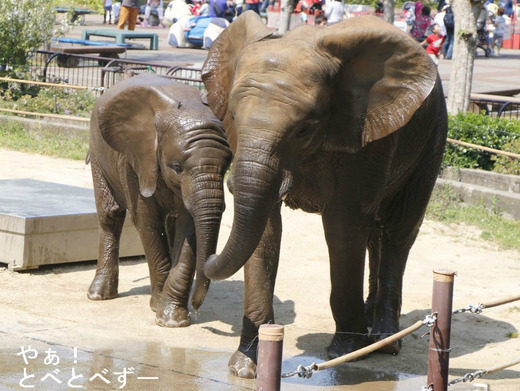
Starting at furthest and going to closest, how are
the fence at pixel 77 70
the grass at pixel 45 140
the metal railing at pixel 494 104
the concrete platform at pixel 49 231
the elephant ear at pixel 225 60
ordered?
the fence at pixel 77 70 < the metal railing at pixel 494 104 < the grass at pixel 45 140 < the concrete platform at pixel 49 231 < the elephant ear at pixel 225 60

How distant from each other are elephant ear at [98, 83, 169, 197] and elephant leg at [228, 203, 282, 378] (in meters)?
1.22

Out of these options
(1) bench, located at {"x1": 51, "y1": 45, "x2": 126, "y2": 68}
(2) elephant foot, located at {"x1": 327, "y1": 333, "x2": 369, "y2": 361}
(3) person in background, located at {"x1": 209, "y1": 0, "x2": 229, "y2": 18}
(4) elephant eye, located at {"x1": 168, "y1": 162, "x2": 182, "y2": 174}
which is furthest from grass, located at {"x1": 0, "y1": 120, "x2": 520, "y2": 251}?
(3) person in background, located at {"x1": 209, "y1": 0, "x2": 229, "y2": 18}

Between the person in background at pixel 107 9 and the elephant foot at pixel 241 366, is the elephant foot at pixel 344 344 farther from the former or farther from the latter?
the person in background at pixel 107 9

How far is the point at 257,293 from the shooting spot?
6.41 m

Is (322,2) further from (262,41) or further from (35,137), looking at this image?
(262,41)

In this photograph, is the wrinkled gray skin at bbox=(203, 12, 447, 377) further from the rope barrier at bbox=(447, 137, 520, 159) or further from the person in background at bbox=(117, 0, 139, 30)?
the person in background at bbox=(117, 0, 139, 30)

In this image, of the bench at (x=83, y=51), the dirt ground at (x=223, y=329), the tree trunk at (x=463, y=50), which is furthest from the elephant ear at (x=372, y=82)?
the bench at (x=83, y=51)

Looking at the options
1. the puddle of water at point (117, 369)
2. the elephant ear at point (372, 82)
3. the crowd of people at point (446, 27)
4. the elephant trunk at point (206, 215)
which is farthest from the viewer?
the crowd of people at point (446, 27)

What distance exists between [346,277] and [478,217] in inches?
208

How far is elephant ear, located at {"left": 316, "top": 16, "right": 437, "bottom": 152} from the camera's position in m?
5.85

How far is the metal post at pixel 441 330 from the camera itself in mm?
5299

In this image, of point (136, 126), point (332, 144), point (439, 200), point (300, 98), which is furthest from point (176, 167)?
point (439, 200)

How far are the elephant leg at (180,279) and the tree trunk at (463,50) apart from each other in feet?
24.6

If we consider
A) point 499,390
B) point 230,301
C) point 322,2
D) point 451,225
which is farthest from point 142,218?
point 322,2
